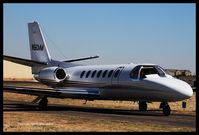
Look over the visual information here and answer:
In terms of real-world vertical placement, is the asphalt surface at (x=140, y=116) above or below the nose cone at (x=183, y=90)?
below

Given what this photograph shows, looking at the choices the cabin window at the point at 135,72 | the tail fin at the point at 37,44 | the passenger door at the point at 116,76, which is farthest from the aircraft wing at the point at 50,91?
the tail fin at the point at 37,44

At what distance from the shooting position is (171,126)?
47.0 ft

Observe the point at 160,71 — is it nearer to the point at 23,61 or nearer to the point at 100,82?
the point at 100,82

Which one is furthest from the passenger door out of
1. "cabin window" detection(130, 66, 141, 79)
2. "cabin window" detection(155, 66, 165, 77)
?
"cabin window" detection(155, 66, 165, 77)

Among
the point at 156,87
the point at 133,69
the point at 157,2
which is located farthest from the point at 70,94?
the point at 157,2

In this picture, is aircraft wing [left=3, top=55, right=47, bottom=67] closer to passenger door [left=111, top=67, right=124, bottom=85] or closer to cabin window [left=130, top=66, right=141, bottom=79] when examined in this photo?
passenger door [left=111, top=67, right=124, bottom=85]

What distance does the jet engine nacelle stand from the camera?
25922 millimetres

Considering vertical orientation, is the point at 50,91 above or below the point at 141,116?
above

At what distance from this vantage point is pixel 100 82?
899 inches

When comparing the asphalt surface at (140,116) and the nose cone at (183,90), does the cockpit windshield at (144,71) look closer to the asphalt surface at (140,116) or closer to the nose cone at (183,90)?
the nose cone at (183,90)

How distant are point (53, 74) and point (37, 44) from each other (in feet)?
19.6

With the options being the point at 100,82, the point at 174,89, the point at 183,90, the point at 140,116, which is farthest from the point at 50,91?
the point at 183,90

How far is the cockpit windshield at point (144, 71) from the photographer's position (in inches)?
782

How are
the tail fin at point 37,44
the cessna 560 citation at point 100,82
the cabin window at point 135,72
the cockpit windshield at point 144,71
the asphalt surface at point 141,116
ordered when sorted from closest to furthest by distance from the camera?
the asphalt surface at point 141,116 → the cessna 560 citation at point 100,82 → the cockpit windshield at point 144,71 → the cabin window at point 135,72 → the tail fin at point 37,44
